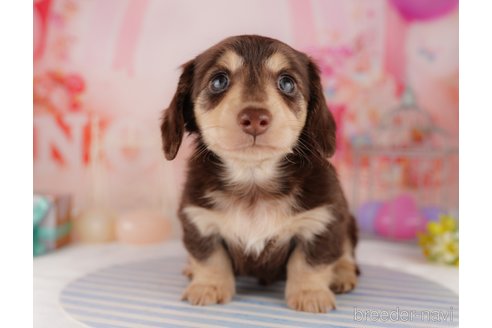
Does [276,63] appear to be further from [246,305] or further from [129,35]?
[129,35]

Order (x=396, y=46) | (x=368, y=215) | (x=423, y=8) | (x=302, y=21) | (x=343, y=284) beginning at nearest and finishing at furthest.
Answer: (x=343, y=284) → (x=302, y=21) → (x=423, y=8) → (x=396, y=46) → (x=368, y=215)

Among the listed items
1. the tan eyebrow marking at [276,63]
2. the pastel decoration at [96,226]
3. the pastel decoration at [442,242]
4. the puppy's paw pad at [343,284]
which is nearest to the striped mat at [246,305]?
the puppy's paw pad at [343,284]

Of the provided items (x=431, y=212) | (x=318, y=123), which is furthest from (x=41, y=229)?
(x=431, y=212)

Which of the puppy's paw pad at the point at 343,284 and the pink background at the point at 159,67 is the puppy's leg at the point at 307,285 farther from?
the pink background at the point at 159,67

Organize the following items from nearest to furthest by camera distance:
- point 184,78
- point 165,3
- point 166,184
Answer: point 184,78 < point 165,3 < point 166,184

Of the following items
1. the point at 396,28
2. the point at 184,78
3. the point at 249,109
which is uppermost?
the point at 396,28
